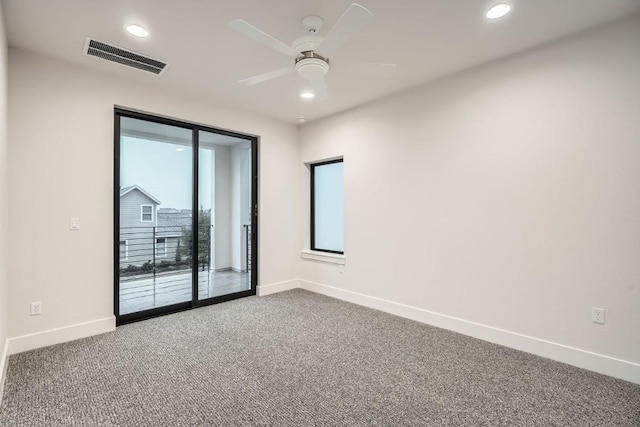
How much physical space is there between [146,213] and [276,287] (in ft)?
6.72

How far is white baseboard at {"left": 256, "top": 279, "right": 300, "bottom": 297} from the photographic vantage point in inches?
180

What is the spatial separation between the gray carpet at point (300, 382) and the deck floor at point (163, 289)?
597 millimetres

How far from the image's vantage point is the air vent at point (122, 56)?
2693mm

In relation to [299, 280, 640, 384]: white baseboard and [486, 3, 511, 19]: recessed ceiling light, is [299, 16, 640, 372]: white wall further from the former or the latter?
[486, 3, 511, 19]: recessed ceiling light

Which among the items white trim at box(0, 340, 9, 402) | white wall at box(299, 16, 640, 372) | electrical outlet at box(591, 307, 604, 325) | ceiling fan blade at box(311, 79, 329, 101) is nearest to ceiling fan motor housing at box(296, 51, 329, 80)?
ceiling fan blade at box(311, 79, 329, 101)

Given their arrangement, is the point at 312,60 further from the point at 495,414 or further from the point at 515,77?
the point at 495,414

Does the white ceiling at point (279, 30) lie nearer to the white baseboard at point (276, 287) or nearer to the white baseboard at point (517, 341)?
the white baseboard at point (517, 341)

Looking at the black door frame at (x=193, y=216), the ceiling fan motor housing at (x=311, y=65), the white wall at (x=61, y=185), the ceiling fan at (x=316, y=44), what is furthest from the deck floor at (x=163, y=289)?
the ceiling fan motor housing at (x=311, y=65)

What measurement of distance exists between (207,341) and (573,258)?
127 inches

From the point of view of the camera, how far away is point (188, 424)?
5.90 ft

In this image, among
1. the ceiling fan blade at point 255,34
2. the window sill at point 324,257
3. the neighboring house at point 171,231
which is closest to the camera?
the ceiling fan blade at point 255,34

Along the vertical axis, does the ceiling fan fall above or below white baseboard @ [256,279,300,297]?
above

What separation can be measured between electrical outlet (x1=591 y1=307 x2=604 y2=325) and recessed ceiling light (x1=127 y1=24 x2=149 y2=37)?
4104 millimetres

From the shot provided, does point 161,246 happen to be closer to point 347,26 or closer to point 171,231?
point 171,231
